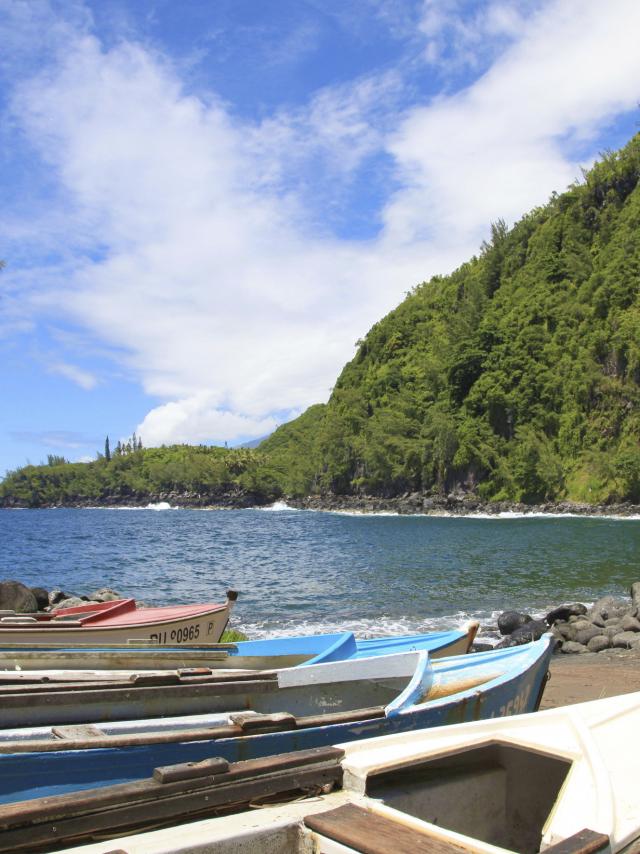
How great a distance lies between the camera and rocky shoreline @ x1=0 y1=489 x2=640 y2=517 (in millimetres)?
72438

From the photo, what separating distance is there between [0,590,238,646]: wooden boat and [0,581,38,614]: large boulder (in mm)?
3816

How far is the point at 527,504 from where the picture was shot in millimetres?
80062

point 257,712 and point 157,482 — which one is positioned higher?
point 157,482

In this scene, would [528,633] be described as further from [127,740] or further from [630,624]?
[127,740]

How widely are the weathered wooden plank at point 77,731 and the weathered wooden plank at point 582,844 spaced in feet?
9.69

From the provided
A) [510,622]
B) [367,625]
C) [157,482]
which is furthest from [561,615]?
[157,482]

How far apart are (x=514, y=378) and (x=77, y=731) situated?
3587 inches

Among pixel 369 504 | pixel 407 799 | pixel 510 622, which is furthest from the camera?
pixel 369 504

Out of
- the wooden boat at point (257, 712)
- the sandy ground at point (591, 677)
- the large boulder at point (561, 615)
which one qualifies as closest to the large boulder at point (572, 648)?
the sandy ground at point (591, 677)

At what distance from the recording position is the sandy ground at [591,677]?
36.0 feet

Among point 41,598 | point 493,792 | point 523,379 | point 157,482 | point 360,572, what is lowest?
point 360,572

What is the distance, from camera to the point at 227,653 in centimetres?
776

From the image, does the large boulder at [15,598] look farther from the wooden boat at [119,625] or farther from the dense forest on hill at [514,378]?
the dense forest on hill at [514,378]

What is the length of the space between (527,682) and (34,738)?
444 cm
